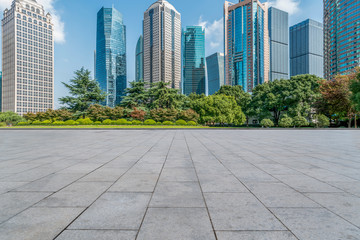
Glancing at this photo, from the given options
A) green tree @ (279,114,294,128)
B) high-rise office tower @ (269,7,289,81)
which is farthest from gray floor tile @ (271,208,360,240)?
high-rise office tower @ (269,7,289,81)

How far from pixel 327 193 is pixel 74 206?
436 centimetres

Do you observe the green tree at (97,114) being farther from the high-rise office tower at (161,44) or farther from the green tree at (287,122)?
the high-rise office tower at (161,44)

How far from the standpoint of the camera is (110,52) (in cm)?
16400

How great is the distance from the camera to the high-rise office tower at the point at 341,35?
3920 inches

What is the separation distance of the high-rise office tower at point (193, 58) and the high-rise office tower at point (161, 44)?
19056 mm

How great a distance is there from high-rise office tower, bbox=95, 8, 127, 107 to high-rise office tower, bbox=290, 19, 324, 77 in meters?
176

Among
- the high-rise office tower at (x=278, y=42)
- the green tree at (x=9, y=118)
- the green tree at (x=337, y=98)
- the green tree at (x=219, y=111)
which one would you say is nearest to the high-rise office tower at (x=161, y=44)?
the high-rise office tower at (x=278, y=42)

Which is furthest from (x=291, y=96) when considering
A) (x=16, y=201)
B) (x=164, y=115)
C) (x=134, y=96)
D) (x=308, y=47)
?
(x=308, y=47)

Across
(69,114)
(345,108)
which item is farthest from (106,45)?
(345,108)

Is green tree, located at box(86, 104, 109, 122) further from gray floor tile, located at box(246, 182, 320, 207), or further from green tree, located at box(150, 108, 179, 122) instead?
gray floor tile, located at box(246, 182, 320, 207)

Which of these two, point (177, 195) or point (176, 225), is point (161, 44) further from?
point (176, 225)

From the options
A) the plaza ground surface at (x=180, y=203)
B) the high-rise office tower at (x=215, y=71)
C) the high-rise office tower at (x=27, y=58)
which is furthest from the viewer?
the high-rise office tower at (x=215, y=71)

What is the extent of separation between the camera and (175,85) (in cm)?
14288

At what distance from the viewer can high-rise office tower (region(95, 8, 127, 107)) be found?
534 feet
